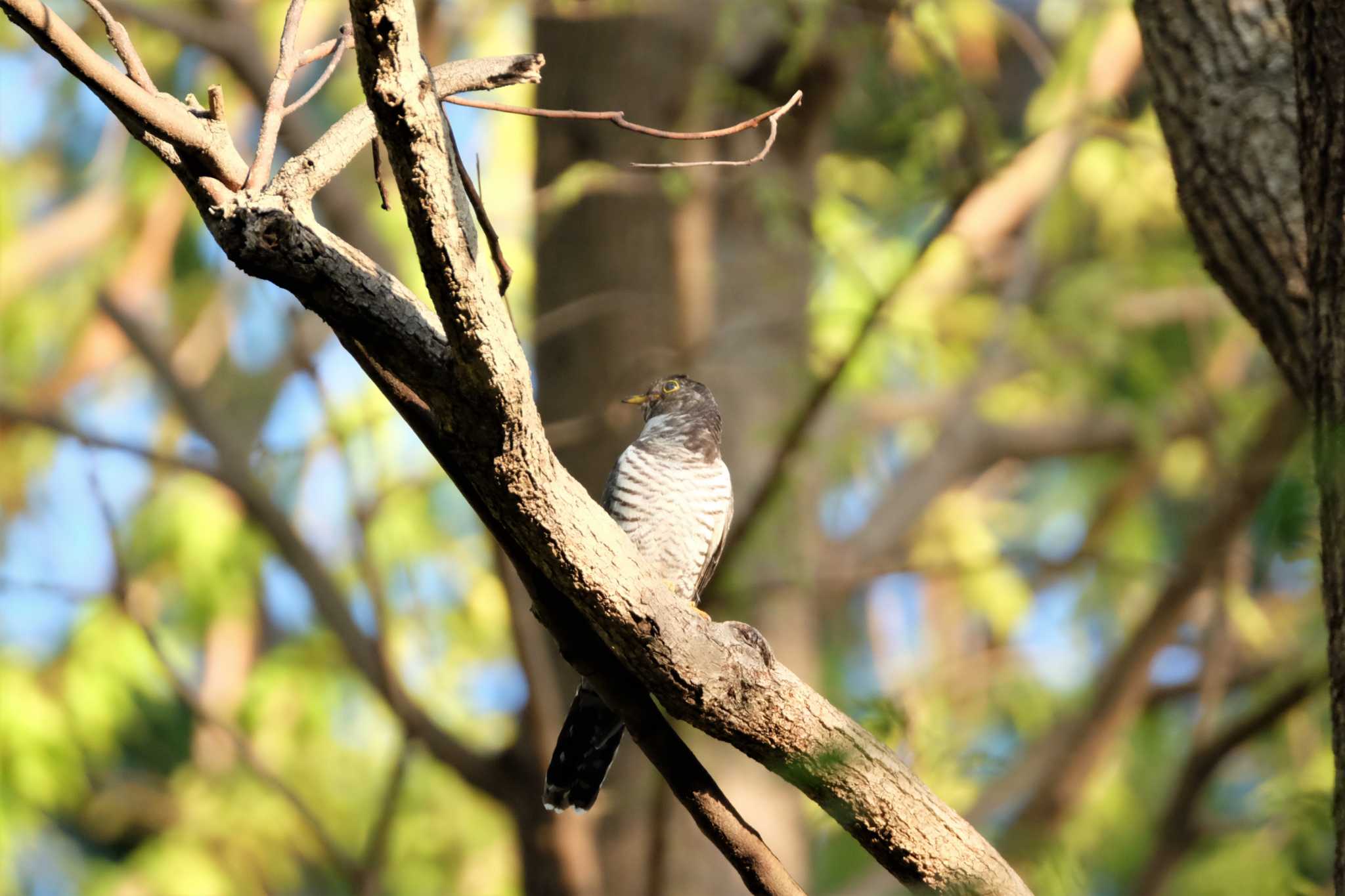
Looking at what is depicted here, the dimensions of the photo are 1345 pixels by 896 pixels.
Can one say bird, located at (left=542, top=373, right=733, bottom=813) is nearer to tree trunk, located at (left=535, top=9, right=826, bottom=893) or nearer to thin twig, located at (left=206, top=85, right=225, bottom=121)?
tree trunk, located at (left=535, top=9, right=826, bottom=893)

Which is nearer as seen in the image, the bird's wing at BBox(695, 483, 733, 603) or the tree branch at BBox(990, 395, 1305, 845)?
the bird's wing at BBox(695, 483, 733, 603)

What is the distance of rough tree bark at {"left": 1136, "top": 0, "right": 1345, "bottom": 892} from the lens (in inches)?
90.9

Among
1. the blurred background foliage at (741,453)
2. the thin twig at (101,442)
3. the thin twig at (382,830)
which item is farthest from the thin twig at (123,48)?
the thin twig at (382,830)

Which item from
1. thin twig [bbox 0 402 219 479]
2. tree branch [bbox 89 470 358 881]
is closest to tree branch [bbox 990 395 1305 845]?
tree branch [bbox 89 470 358 881]

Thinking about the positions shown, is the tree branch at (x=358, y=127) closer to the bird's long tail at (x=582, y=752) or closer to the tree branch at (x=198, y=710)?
the bird's long tail at (x=582, y=752)

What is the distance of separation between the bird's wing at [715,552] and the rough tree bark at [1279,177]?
1577 mm

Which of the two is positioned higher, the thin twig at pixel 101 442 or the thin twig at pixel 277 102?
the thin twig at pixel 101 442

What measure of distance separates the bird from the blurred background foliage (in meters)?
0.36

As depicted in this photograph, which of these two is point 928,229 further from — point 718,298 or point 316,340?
point 316,340

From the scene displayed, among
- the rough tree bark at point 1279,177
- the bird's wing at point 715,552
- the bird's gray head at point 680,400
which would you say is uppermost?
the bird's gray head at point 680,400

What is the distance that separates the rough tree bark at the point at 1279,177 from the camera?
7.57 ft

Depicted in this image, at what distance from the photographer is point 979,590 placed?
301 inches

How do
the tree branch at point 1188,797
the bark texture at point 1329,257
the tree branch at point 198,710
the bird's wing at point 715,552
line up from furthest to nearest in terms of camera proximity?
the tree branch at point 1188,797
the tree branch at point 198,710
the bird's wing at point 715,552
the bark texture at point 1329,257

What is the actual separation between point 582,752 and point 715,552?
0.82 m
